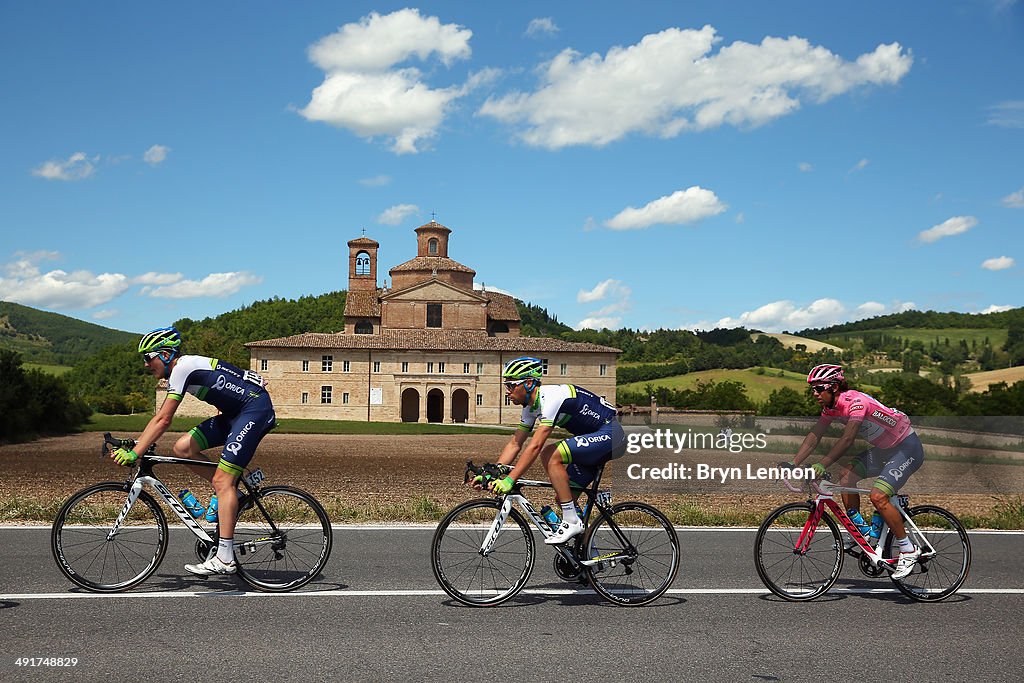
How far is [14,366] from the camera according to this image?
1463 inches

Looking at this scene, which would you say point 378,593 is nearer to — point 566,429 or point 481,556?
point 481,556

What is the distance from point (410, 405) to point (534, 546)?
7179cm

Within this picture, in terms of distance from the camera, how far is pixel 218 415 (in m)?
6.60

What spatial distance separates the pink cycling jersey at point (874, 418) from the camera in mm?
7012

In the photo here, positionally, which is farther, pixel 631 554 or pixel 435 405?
pixel 435 405

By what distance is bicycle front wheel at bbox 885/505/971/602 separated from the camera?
23.1 ft

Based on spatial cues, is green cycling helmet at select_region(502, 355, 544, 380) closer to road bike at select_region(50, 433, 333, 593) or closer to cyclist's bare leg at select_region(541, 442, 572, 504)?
cyclist's bare leg at select_region(541, 442, 572, 504)

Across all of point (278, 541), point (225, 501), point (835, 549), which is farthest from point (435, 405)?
point (835, 549)

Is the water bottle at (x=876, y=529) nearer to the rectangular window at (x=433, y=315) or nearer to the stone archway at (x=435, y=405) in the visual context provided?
the stone archway at (x=435, y=405)

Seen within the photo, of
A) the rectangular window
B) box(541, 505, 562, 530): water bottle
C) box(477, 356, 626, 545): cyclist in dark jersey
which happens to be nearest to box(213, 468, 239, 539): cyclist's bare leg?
box(477, 356, 626, 545): cyclist in dark jersey

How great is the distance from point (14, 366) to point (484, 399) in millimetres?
43155

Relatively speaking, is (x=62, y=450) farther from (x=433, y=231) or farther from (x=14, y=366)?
(x=433, y=231)

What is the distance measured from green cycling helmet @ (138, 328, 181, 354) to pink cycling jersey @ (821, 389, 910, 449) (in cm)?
496

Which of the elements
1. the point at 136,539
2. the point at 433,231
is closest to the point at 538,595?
the point at 136,539
